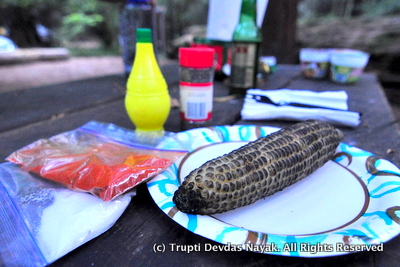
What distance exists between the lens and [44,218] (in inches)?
14.4

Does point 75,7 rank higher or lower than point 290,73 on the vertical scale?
higher

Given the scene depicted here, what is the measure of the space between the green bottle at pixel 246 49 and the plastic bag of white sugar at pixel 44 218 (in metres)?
0.76

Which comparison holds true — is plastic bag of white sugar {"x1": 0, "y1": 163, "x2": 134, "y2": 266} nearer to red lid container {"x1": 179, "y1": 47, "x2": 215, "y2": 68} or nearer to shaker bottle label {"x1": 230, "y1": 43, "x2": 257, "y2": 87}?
red lid container {"x1": 179, "y1": 47, "x2": 215, "y2": 68}

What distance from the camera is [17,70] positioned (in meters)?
4.58

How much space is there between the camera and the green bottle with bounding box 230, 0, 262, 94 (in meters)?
1.00

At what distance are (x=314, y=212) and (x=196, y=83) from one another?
42cm

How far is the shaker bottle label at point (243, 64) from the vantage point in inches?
39.4

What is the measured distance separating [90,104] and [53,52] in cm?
555

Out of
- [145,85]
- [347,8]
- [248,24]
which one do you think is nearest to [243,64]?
[248,24]

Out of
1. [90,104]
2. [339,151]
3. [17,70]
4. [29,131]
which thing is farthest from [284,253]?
[17,70]

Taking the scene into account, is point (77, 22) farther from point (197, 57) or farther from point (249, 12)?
point (197, 57)

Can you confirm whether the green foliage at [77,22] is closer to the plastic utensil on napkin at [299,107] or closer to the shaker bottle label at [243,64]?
the shaker bottle label at [243,64]

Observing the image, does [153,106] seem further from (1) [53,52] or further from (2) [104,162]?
(1) [53,52]

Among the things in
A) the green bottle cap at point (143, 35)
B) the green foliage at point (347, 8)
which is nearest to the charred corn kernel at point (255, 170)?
the green bottle cap at point (143, 35)
